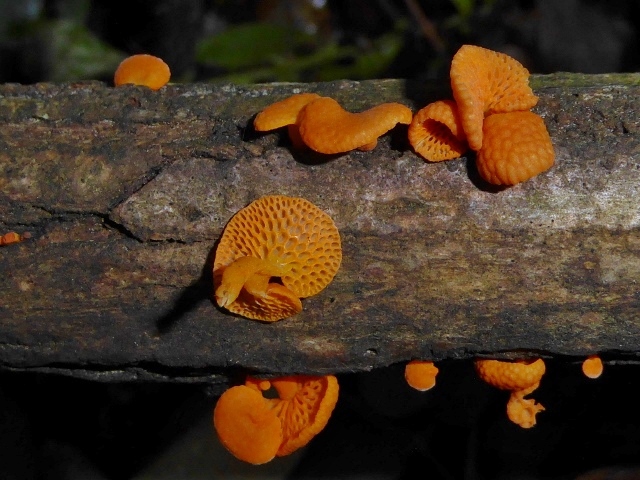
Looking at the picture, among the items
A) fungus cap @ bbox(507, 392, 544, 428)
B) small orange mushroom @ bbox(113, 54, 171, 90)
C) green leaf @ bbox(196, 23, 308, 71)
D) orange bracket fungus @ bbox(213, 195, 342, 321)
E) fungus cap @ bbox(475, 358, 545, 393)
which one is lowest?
fungus cap @ bbox(507, 392, 544, 428)

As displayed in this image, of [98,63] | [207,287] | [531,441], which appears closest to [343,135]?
[207,287]

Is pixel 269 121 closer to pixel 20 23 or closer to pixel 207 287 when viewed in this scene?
pixel 207 287

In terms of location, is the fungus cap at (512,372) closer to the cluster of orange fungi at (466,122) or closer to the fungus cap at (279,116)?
the cluster of orange fungi at (466,122)

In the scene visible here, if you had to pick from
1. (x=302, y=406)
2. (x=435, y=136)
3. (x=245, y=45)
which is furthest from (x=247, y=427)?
(x=245, y=45)

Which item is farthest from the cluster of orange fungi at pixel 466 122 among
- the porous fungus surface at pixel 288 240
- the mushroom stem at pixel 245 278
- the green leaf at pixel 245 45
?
the green leaf at pixel 245 45

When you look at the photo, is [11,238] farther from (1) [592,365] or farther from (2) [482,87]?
(1) [592,365]

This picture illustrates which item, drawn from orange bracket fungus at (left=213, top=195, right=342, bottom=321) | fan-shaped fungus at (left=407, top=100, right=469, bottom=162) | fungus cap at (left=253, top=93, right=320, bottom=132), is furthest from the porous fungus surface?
fan-shaped fungus at (left=407, top=100, right=469, bottom=162)

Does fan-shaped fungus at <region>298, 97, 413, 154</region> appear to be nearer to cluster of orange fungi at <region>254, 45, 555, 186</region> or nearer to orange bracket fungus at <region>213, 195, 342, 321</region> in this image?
cluster of orange fungi at <region>254, 45, 555, 186</region>
